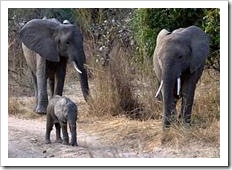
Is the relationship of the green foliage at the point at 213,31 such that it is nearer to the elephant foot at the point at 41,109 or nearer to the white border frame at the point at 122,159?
the white border frame at the point at 122,159

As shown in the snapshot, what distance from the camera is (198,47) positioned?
7934 millimetres

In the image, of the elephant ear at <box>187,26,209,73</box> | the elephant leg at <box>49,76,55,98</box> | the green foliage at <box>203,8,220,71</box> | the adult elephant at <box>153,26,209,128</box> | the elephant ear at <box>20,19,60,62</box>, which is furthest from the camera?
the elephant leg at <box>49,76,55,98</box>

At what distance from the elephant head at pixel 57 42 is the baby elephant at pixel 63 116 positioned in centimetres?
130

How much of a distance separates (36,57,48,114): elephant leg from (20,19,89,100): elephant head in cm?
17

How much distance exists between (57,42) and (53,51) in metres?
0.13

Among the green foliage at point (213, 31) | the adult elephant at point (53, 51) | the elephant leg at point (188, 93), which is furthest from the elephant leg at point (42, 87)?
the green foliage at point (213, 31)

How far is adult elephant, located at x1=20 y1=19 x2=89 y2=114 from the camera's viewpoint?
8.65 m

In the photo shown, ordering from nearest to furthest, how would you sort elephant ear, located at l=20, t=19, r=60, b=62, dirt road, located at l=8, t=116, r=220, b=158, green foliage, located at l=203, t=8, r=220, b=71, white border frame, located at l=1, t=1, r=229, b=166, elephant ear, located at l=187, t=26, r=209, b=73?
1. white border frame, located at l=1, t=1, r=229, b=166
2. dirt road, located at l=8, t=116, r=220, b=158
3. elephant ear, located at l=187, t=26, r=209, b=73
4. green foliage, located at l=203, t=8, r=220, b=71
5. elephant ear, located at l=20, t=19, r=60, b=62

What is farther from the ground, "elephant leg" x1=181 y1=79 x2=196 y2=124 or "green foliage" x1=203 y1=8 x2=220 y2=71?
"green foliage" x1=203 y1=8 x2=220 y2=71

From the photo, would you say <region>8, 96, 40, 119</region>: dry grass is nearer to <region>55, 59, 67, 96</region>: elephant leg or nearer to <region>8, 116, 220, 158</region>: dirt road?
<region>55, 59, 67, 96</region>: elephant leg

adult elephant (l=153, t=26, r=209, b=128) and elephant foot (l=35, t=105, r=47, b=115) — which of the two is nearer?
adult elephant (l=153, t=26, r=209, b=128)

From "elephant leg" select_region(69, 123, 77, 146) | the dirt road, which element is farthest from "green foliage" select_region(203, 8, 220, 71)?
"elephant leg" select_region(69, 123, 77, 146)

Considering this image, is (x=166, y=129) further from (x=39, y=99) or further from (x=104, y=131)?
(x=39, y=99)

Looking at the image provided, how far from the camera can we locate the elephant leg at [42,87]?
29.7 ft
